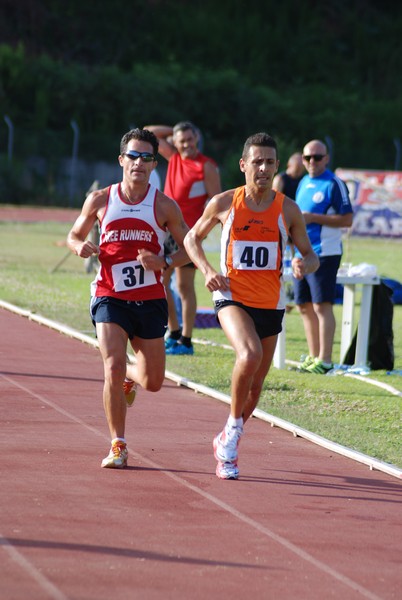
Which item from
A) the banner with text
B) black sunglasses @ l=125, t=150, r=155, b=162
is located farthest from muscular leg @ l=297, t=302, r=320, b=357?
the banner with text

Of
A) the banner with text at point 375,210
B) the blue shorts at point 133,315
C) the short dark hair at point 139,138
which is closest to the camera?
the blue shorts at point 133,315

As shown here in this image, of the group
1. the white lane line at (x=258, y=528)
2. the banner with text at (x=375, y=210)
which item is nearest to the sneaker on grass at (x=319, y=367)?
the white lane line at (x=258, y=528)

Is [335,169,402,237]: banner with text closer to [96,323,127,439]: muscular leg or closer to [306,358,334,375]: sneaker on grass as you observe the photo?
[306,358,334,375]: sneaker on grass

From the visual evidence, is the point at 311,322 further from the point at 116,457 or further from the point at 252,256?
the point at 116,457

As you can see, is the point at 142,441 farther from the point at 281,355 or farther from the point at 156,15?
the point at 156,15

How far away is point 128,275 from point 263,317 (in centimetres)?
91

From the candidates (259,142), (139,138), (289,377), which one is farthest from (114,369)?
(289,377)

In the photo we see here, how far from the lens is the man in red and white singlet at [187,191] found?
39.3 feet

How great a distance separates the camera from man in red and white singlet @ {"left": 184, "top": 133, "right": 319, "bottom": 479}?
24.2 ft

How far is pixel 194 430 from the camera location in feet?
28.4

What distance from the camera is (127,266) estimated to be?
7.30m

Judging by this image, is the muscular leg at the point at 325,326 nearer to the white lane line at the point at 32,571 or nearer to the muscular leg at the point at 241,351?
the muscular leg at the point at 241,351

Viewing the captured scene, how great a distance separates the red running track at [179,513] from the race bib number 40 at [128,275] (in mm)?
1127

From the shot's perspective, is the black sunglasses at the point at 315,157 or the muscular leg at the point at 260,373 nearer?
the muscular leg at the point at 260,373
